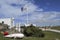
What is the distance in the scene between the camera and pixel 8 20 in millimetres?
72438

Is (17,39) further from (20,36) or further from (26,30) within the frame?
(26,30)

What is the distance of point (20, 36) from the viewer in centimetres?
4456

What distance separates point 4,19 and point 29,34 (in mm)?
23621

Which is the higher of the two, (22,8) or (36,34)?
(22,8)

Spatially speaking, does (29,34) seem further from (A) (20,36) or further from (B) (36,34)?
(A) (20,36)

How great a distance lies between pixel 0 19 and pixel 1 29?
17675mm

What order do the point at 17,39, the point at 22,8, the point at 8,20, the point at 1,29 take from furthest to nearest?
the point at 8,20, the point at 1,29, the point at 22,8, the point at 17,39

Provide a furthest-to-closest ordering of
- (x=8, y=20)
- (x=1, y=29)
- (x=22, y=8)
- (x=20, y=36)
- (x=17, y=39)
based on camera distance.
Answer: (x=8, y=20) → (x=1, y=29) → (x=22, y=8) → (x=20, y=36) → (x=17, y=39)

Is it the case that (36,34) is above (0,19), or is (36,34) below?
below

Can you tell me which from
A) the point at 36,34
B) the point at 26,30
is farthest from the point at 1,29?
the point at 36,34

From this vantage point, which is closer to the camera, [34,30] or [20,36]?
[20,36]

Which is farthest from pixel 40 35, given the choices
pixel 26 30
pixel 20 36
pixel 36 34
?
pixel 20 36

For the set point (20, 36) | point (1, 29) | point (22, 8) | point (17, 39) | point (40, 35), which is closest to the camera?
point (17, 39)

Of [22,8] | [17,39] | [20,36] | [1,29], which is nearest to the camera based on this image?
[17,39]
